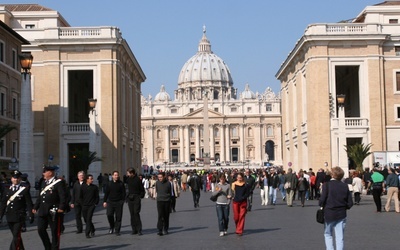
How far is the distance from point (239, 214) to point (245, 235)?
0.50m

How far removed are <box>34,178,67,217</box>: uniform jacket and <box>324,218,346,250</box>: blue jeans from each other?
4.75 meters

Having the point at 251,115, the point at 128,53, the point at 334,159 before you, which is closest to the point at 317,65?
the point at 334,159

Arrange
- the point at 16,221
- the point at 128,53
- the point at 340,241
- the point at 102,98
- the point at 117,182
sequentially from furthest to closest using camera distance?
the point at 128,53 < the point at 102,98 < the point at 117,182 < the point at 16,221 < the point at 340,241

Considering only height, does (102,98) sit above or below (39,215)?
above

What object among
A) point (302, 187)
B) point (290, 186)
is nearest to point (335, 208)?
point (290, 186)

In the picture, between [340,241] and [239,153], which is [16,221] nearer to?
[340,241]

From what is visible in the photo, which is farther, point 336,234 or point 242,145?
point 242,145

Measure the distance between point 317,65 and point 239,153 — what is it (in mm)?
111985

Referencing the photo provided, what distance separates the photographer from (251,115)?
159375 mm

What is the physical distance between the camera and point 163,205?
17359 mm

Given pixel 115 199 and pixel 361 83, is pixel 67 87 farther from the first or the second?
pixel 115 199

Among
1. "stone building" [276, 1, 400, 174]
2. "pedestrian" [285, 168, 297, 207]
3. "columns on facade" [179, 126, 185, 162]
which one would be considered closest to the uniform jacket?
"pedestrian" [285, 168, 297, 207]

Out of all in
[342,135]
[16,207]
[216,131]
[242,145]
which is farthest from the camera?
[216,131]

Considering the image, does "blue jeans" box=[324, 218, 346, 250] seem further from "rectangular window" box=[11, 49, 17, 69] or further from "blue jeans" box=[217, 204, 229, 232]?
"rectangular window" box=[11, 49, 17, 69]
